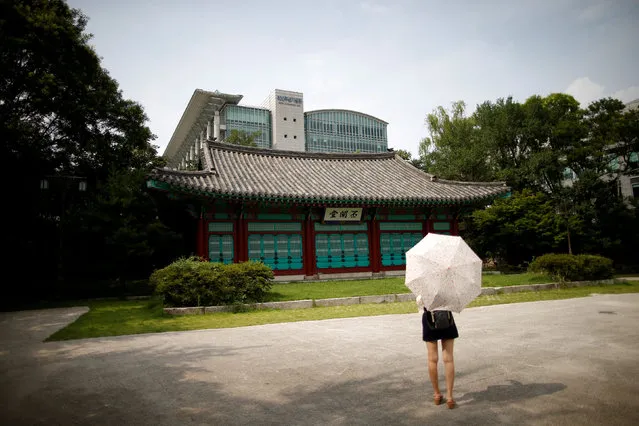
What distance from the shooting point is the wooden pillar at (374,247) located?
1897 cm

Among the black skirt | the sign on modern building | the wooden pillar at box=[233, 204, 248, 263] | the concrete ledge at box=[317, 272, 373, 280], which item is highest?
the sign on modern building

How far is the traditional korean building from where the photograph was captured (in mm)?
16156

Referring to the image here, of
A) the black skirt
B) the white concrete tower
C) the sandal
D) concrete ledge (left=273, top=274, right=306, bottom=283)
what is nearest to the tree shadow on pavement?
the sandal

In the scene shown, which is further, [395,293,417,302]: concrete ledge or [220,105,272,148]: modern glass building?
[220,105,272,148]: modern glass building

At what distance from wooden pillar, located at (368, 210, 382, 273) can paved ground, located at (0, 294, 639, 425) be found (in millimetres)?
11321

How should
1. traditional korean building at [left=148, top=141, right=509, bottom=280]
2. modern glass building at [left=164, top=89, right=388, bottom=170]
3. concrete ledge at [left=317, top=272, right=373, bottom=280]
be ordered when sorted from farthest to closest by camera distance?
modern glass building at [left=164, top=89, right=388, bottom=170], concrete ledge at [left=317, top=272, right=373, bottom=280], traditional korean building at [left=148, top=141, right=509, bottom=280]

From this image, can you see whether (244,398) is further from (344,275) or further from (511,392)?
(344,275)

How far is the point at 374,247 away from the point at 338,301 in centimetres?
776

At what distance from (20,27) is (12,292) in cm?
1087

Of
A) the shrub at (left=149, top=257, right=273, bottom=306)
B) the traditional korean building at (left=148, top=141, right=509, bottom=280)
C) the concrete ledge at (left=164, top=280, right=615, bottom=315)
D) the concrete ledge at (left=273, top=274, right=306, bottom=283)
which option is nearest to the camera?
the concrete ledge at (left=164, top=280, right=615, bottom=315)

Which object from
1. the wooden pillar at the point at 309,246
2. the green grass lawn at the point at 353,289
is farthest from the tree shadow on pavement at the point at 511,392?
the wooden pillar at the point at 309,246

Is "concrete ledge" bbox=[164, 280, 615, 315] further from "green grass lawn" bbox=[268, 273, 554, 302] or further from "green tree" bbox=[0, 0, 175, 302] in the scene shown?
"green tree" bbox=[0, 0, 175, 302]

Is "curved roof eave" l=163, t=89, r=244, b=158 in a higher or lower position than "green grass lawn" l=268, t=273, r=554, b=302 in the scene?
higher

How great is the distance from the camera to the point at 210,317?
31.9 feet
